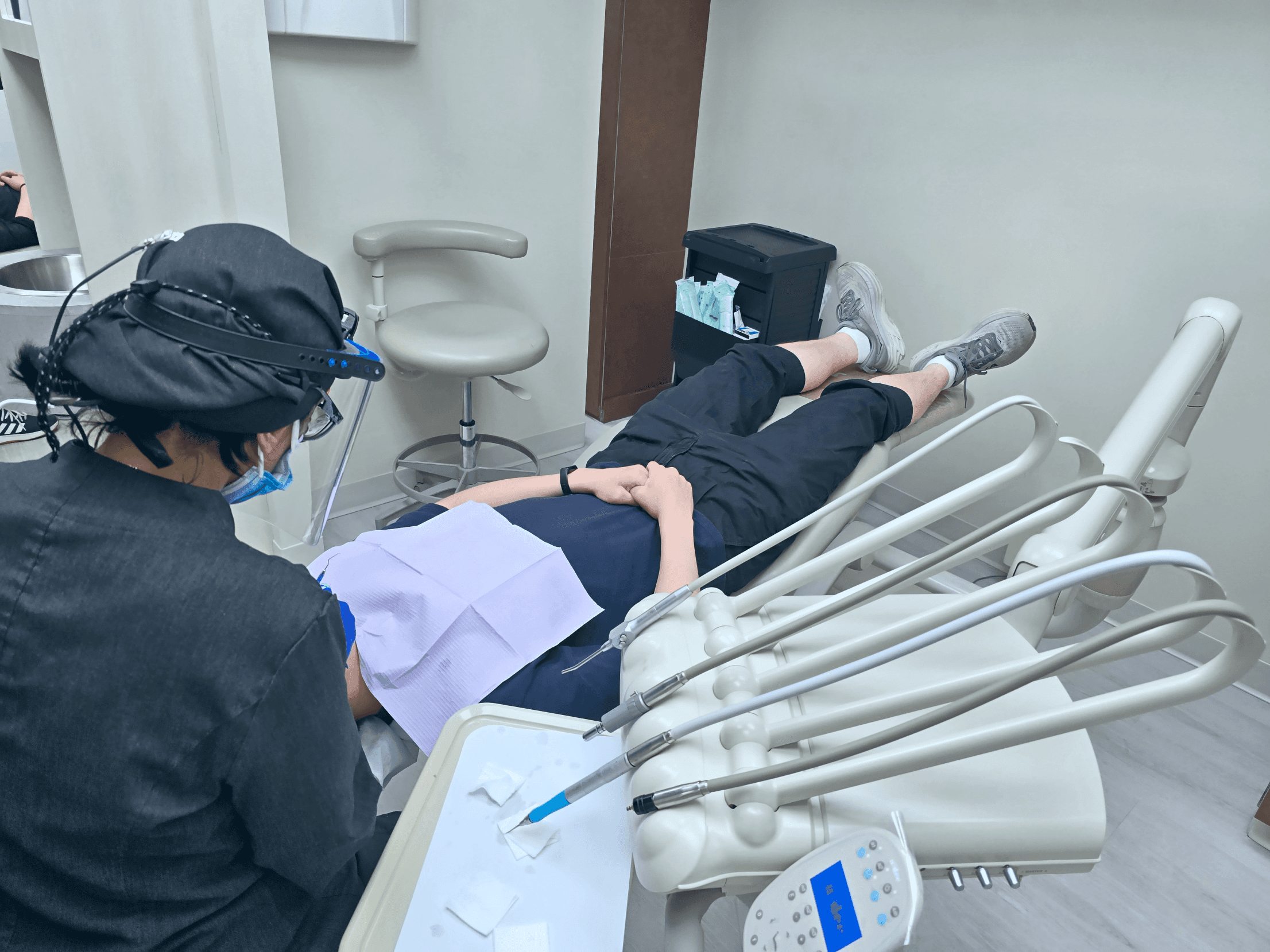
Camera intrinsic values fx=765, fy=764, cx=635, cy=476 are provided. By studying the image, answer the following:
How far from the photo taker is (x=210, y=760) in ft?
2.25

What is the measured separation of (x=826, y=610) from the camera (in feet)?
2.79

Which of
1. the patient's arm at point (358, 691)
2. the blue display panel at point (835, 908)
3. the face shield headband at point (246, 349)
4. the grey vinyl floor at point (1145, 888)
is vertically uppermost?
the face shield headband at point (246, 349)

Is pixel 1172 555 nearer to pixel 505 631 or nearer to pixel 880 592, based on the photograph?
pixel 880 592

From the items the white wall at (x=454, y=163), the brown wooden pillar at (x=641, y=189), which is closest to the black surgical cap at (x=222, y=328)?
the white wall at (x=454, y=163)

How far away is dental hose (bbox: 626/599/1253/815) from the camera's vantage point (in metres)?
0.57

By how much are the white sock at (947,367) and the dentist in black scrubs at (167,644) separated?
1.80 metres

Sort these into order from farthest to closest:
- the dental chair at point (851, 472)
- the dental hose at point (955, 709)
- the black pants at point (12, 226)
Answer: the black pants at point (12, 226) → the dental chair at point (851, 472) → the dental hose at point (955, 709)

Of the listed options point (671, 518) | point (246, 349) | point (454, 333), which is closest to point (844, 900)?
point (246, 349)

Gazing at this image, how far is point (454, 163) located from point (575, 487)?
130 centimetres

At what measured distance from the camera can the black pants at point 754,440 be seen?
1.67 metres

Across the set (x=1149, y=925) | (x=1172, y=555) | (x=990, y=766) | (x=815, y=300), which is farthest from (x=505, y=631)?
(x=815, y=300)

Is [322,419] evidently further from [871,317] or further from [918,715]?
[871,317]

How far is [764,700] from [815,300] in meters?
2.15

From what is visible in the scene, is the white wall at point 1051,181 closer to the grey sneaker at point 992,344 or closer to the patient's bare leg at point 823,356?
the grey sneaker at point 992,344
